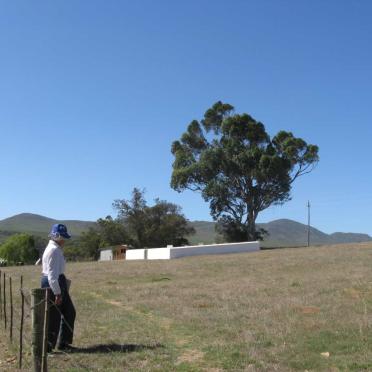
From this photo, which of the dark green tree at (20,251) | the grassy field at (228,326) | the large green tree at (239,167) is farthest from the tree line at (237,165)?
the grassy field at (228,326)

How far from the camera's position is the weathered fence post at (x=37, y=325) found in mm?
7695

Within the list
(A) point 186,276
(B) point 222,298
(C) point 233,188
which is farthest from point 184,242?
(B) point 222,298

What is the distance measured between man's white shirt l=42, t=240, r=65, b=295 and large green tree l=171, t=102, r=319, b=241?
5354 cm

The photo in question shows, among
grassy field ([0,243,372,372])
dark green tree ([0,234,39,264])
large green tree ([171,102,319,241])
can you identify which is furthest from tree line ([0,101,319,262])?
grassy field ([0,243,372,372])

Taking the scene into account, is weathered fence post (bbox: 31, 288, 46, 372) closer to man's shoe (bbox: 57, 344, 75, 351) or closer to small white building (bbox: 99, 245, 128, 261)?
man's shoe (bbox: 57, 344, 75, 351)

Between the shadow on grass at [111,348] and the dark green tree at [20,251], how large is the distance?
6418 cm

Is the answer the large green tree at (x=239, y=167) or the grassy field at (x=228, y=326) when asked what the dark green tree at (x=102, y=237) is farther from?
the grassy field at (x=228, y=326)

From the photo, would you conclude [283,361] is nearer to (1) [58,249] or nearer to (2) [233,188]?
(1) [58,249]

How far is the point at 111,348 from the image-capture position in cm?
952

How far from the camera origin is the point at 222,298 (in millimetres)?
15594

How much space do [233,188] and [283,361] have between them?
57.4m

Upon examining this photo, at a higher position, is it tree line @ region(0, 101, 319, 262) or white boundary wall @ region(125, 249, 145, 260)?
tree line @ region(0, 101, 319, 262)

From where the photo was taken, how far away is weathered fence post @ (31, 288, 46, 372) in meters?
7.70

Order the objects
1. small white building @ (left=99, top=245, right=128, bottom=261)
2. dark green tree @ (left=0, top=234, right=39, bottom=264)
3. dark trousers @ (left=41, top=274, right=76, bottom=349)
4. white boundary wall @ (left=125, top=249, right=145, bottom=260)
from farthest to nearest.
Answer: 1. dark green tree @ (left=0, top=234, right=39, bottom=264)
2. small white building @ (left=99, top=245, right=128, bottom=261)
3. white boundary wall @ (left=125, top=249, right=145, bottom=260)
4. dark trousers @ (left=41, top=274, right=76, bottom=349)
